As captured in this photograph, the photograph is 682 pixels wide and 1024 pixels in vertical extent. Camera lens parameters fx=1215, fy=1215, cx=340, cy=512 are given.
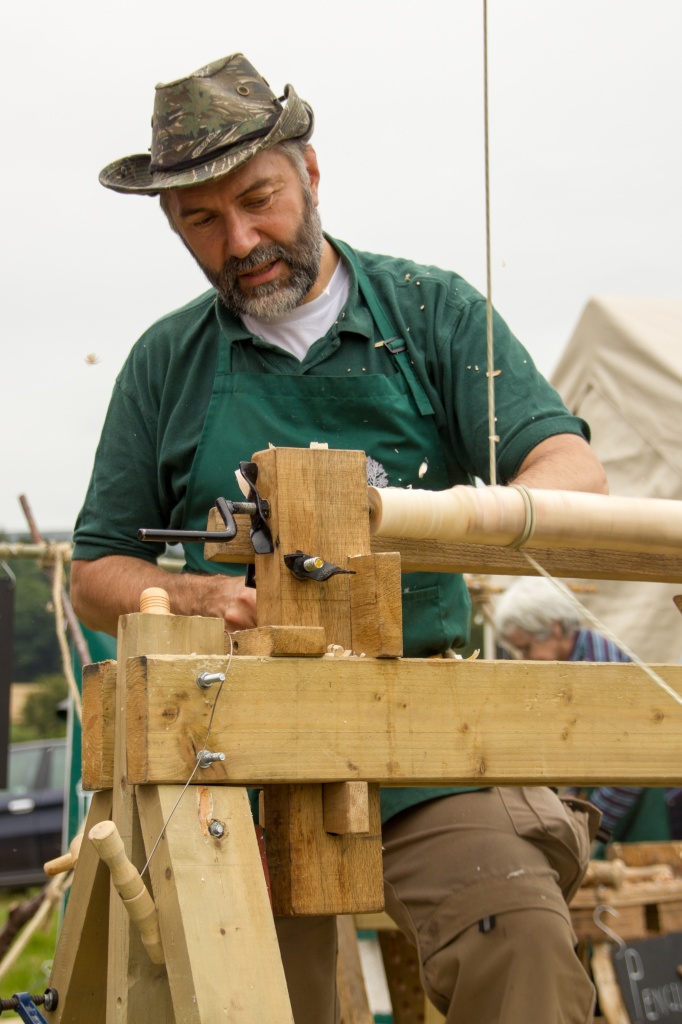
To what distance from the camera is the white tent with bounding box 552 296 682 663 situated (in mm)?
5418

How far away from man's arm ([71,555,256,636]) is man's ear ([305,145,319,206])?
86 centimetres

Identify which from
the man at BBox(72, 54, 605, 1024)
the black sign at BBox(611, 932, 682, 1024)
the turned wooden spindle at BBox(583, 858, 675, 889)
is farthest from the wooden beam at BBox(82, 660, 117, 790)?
the black sign at BBox(611, 932, 682, 1024)

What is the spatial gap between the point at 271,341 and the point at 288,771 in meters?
1.27

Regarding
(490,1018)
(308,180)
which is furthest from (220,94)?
(490,1018)

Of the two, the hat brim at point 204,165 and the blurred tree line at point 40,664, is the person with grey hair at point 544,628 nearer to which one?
the hat brim at point 204,165

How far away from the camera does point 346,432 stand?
2.42 meters

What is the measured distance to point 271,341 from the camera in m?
2.50

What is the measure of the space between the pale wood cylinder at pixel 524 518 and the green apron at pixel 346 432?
0.75 m

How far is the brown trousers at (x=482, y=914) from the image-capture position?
1.97 m

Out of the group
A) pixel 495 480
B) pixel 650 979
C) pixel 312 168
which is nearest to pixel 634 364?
pixel 650 979

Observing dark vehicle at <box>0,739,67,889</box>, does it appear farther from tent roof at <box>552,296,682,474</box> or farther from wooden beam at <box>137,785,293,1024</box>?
wooden beam at <box>137,785,293,1024</box>

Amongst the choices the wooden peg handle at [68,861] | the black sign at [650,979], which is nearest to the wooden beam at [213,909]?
the wooden peg handle at [68,861]

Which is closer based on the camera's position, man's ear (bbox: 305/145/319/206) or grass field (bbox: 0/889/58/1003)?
man's ear (bbox: 305/145/319/206)

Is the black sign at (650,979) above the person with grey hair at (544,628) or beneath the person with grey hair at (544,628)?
beneath
